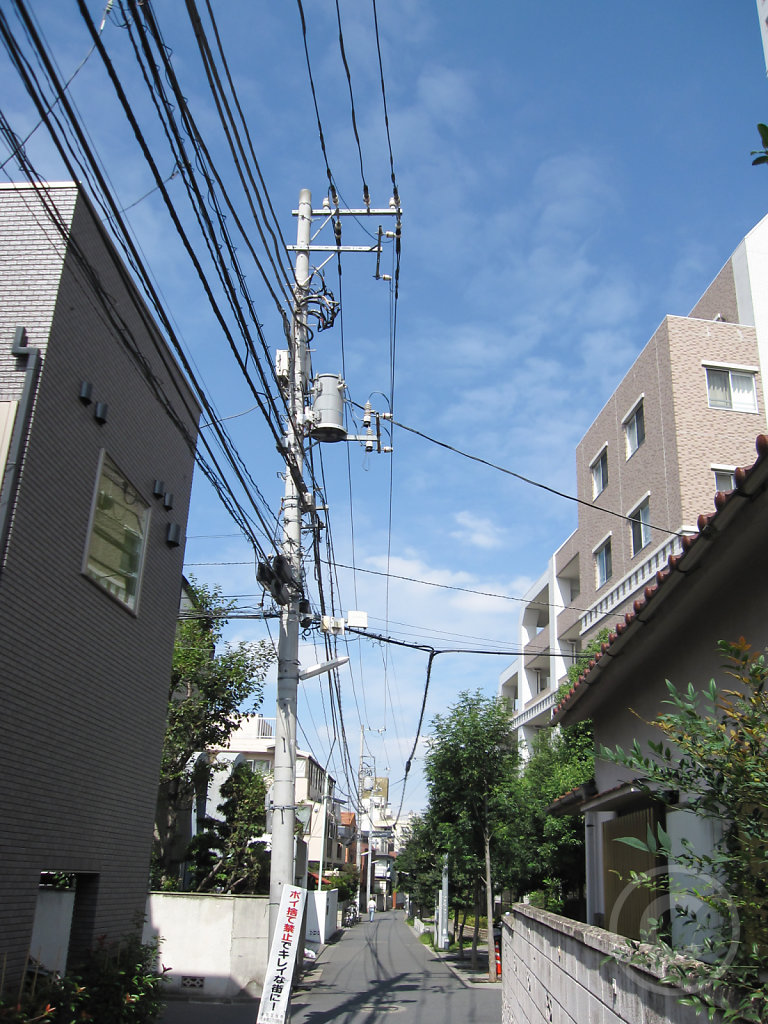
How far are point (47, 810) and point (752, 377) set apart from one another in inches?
868

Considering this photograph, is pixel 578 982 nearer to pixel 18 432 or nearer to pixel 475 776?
pixel 18 432

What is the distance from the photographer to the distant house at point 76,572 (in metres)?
8.18

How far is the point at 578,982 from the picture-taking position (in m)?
5.83

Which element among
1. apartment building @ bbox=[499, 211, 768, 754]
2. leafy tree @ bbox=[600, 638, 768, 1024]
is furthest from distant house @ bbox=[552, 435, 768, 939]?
apartment building @ bbox=[499, 211, 768, 754]

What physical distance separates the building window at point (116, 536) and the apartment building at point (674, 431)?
12407mm

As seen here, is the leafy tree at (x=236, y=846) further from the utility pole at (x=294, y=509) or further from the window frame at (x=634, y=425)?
the window frame at (x=634, y=425)

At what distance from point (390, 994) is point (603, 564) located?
14.7m

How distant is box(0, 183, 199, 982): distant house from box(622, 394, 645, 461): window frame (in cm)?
1706

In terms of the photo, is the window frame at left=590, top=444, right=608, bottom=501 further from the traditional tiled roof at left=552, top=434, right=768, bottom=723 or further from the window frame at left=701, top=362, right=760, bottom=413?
the traditional tiled roof at left=552, top=434, right=768, bottom=723

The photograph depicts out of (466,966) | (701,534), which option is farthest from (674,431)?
(701,534)

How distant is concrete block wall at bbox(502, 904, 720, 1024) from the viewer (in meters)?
4.07

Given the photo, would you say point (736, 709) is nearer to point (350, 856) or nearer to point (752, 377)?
point (752, 377)

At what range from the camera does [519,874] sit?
22656 millimetres

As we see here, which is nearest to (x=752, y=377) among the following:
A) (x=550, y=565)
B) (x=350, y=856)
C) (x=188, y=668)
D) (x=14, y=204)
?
(x=550, y=565)
